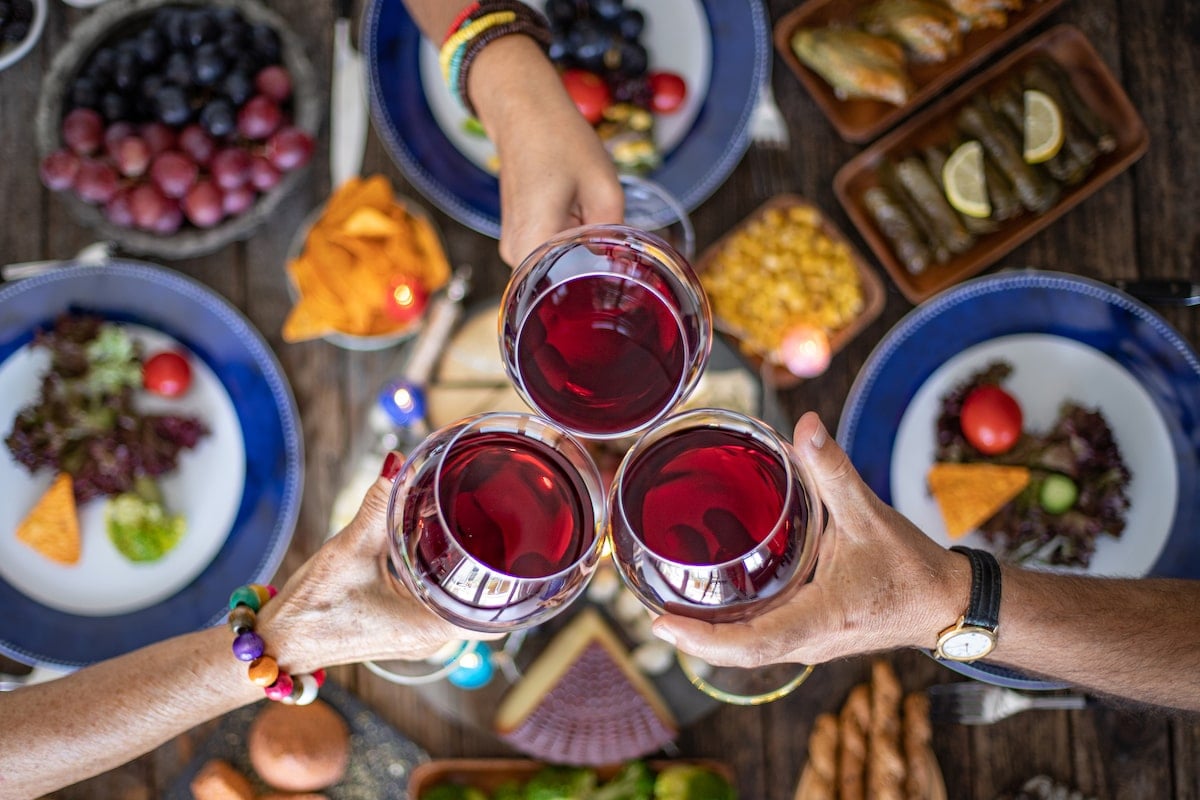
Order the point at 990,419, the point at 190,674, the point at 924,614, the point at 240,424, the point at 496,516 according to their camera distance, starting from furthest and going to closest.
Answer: the point at 240,424 → the point at 990,419 → the point at 190,674 → the point at 924,614 → the point at 496,516

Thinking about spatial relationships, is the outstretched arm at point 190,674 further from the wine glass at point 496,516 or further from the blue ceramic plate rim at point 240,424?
the blue ceramic plate rim at point 240,424

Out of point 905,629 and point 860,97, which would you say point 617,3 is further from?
point 905,629

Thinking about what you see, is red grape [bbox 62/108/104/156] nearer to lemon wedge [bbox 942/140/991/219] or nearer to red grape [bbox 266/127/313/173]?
red grape [bbox 266/127/313/173]

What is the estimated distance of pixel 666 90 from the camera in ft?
4.93

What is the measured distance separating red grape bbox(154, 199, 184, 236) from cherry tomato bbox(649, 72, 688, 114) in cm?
79

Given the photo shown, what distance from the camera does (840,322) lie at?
1.52m

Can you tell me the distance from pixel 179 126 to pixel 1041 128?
1405mm

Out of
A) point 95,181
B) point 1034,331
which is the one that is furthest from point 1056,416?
point 95,181

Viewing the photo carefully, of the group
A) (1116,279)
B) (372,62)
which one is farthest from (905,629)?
(372,62)

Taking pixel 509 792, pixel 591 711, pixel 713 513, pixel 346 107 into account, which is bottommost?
pixel 509 792

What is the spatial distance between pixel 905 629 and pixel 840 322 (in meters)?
0.64

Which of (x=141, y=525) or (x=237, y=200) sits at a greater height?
(x=237, y=200)

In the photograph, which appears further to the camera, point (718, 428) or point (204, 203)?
point (204, 203)

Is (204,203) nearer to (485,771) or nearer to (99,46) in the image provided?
(99,46)
